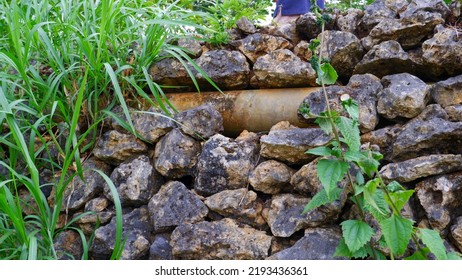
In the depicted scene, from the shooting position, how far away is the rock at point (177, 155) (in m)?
1.47

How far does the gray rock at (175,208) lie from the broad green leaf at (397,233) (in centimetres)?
Result: 57

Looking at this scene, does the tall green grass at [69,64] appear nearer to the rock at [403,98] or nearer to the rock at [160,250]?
the rock at [160,250]

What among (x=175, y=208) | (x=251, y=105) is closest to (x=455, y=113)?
(x=251, y=105)

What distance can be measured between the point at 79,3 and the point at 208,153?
772 millimetres

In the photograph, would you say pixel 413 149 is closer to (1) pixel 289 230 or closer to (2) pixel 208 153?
(1) pixel 289 230

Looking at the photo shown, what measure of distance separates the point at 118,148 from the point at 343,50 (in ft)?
2.86

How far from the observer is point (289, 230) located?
49.6 inches

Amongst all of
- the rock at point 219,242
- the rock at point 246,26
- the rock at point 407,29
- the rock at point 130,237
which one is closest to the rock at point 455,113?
the rock at point 407,29

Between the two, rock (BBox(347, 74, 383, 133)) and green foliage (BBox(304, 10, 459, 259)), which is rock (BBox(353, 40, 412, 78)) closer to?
rock (BBox(347, 74, 383, 133))

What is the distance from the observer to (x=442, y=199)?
1171 millimetres

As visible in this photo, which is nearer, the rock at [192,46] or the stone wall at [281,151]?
the stone wall at [281,151]

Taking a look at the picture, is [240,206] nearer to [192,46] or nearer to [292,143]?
[292,143]
